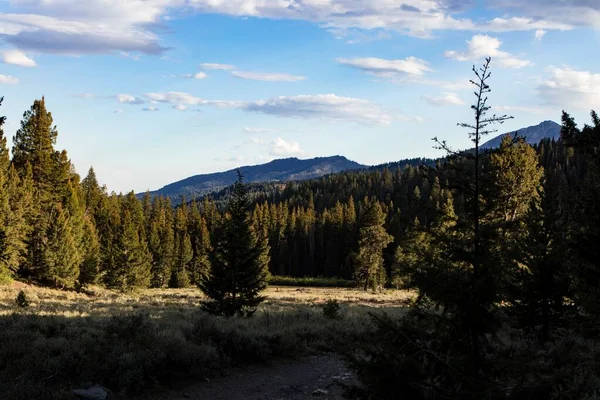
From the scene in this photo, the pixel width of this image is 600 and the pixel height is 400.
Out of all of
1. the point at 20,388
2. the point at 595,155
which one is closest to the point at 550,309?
the point at 595,155

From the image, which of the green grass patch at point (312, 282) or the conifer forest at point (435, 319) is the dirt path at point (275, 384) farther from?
the green grass patch at point (312, 282)

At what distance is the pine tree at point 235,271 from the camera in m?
18.8

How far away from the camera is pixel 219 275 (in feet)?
62.1

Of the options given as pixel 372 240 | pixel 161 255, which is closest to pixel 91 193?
pixel 161 255

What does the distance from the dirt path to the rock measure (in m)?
0.99

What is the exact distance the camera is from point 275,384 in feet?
35.0

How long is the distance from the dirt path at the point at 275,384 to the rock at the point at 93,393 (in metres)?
0.99

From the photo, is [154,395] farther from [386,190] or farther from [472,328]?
[386,190]

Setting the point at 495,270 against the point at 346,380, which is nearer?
the point at 495,270

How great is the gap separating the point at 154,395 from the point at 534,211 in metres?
12.3

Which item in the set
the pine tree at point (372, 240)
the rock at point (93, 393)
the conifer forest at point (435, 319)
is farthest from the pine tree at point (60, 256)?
the rock at point (93, 393)

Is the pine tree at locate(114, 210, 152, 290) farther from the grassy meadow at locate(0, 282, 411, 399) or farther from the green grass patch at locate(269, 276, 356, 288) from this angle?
the grassy meadow at locate(0, 282, 411, 399)

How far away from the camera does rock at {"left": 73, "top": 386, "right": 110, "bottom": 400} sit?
8078mm

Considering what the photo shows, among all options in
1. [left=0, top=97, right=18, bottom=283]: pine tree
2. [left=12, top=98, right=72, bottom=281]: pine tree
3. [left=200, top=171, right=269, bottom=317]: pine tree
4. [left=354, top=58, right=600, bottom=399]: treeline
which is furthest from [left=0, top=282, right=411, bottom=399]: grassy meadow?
[left=12, top=98, right=72, bottom=281]: pine tree
